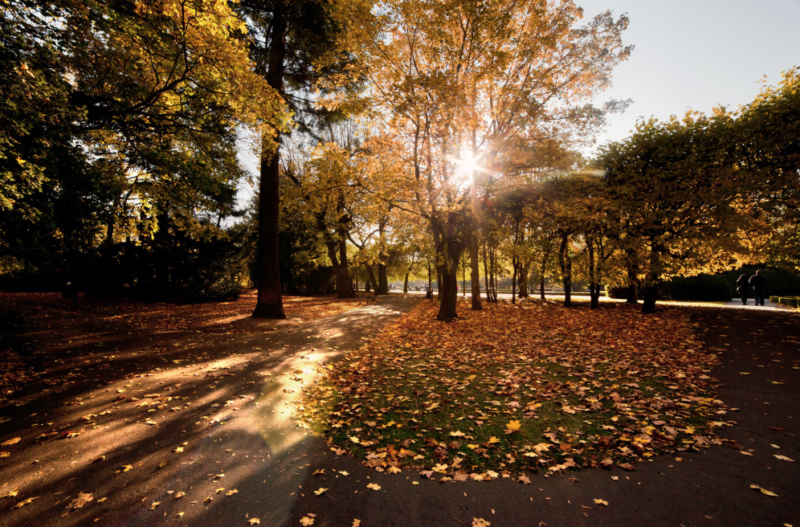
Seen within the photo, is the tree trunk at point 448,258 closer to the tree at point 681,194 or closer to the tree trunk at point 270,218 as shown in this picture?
the tree trunk at point 270,218

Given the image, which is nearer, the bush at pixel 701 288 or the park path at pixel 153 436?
the park path at pixel 153 436

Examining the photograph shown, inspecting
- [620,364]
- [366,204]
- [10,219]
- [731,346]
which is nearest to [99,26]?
[10,219]

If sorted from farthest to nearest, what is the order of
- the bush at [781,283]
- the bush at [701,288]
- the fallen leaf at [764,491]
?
the bush at [781,283], the bush at [701,288], the fallen leaf at [764,491]

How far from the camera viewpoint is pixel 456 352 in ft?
29.4

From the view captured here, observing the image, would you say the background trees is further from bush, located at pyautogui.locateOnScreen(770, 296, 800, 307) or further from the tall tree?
bush, located at pyautogui.locateOnScreen(770, 296, 800, 307)

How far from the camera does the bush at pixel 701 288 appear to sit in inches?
975

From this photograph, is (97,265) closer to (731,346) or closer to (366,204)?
(366,204)

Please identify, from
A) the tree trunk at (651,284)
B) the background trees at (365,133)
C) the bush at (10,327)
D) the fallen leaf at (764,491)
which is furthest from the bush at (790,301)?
the bush at (10,327)

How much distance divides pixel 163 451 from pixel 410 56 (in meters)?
12.3

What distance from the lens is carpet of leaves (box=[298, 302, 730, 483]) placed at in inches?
155

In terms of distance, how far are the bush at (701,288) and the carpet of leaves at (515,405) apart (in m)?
21.0

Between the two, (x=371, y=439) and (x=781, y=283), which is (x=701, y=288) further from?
(x=371, y=439)

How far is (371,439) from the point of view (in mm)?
4418

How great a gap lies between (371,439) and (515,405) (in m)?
2.41
